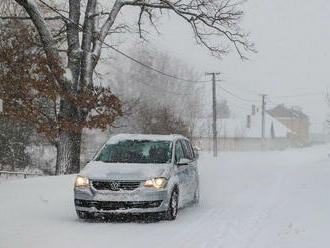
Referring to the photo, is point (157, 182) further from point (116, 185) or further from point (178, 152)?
point (178, 152)

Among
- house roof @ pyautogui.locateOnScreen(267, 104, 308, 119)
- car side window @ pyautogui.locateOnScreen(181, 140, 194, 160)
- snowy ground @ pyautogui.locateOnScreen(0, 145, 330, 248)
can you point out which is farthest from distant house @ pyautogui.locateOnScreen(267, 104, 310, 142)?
car side window @ pyautogui.locateOnScreen(181, 140, 194, 160)

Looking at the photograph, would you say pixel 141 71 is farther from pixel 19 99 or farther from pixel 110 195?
pixel 110 195

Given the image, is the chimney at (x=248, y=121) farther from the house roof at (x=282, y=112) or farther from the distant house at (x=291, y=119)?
the house roof at (x=282, y=112)

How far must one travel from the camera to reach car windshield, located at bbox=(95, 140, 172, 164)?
12195mm

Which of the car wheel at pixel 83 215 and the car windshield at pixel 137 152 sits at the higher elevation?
the car windshield at pixel 137 152

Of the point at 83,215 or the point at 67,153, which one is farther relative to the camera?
the point at 67,153

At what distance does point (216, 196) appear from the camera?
57.1ft

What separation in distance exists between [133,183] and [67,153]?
15.2m

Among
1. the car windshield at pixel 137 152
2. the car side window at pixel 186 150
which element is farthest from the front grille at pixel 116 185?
the car side window at pixel 186 150

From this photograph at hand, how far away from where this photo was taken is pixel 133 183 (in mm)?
10859

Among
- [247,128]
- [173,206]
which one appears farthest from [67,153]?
[247,128]

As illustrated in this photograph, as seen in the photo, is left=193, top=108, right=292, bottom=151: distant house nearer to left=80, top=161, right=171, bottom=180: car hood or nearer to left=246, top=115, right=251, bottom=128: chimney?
left=246, top=115, right=251, bottom=128: chimney

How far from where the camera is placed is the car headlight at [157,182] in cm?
1094

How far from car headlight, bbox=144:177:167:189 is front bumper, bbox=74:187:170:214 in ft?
0.27
